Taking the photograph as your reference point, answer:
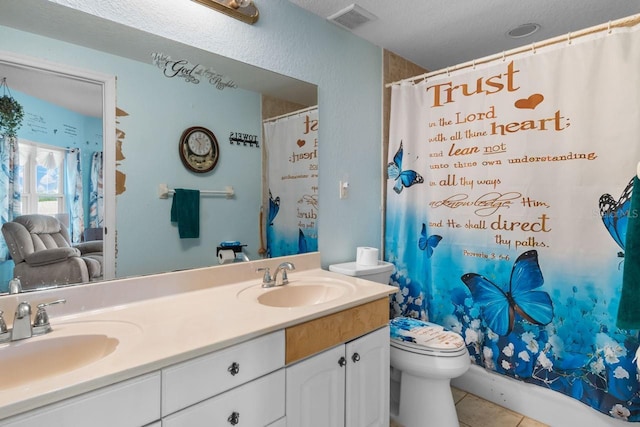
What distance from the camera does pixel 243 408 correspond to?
1046mm

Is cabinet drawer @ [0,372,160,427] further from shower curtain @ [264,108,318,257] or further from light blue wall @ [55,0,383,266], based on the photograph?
light blue wall @ [55,0,383,266]

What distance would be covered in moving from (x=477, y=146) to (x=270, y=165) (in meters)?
1.24

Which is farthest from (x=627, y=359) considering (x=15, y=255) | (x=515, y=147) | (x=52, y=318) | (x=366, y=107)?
(x=15, y=255)

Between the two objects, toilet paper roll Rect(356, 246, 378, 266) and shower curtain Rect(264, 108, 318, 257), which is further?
toilet paper roll Rect(356, 246, 378, 266)

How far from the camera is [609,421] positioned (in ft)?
5.37

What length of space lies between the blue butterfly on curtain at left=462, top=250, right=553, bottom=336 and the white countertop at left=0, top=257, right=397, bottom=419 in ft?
2.65

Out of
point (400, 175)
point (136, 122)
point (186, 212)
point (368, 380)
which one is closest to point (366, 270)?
point (368, 380)

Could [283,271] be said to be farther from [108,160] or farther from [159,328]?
[108,160]

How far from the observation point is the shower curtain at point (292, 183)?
5.92ft

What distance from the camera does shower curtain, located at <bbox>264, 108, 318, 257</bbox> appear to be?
180cm

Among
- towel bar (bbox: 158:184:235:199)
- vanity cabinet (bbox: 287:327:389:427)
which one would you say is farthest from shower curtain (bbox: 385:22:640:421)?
towel bar (bbox: 158:184:235:199)

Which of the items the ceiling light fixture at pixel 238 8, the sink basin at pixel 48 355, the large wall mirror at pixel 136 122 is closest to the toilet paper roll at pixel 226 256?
the large wall mirror at pixel 136 122

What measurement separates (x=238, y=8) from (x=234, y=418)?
67.3 inches

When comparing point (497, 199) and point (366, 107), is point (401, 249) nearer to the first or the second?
point (497, 199)
